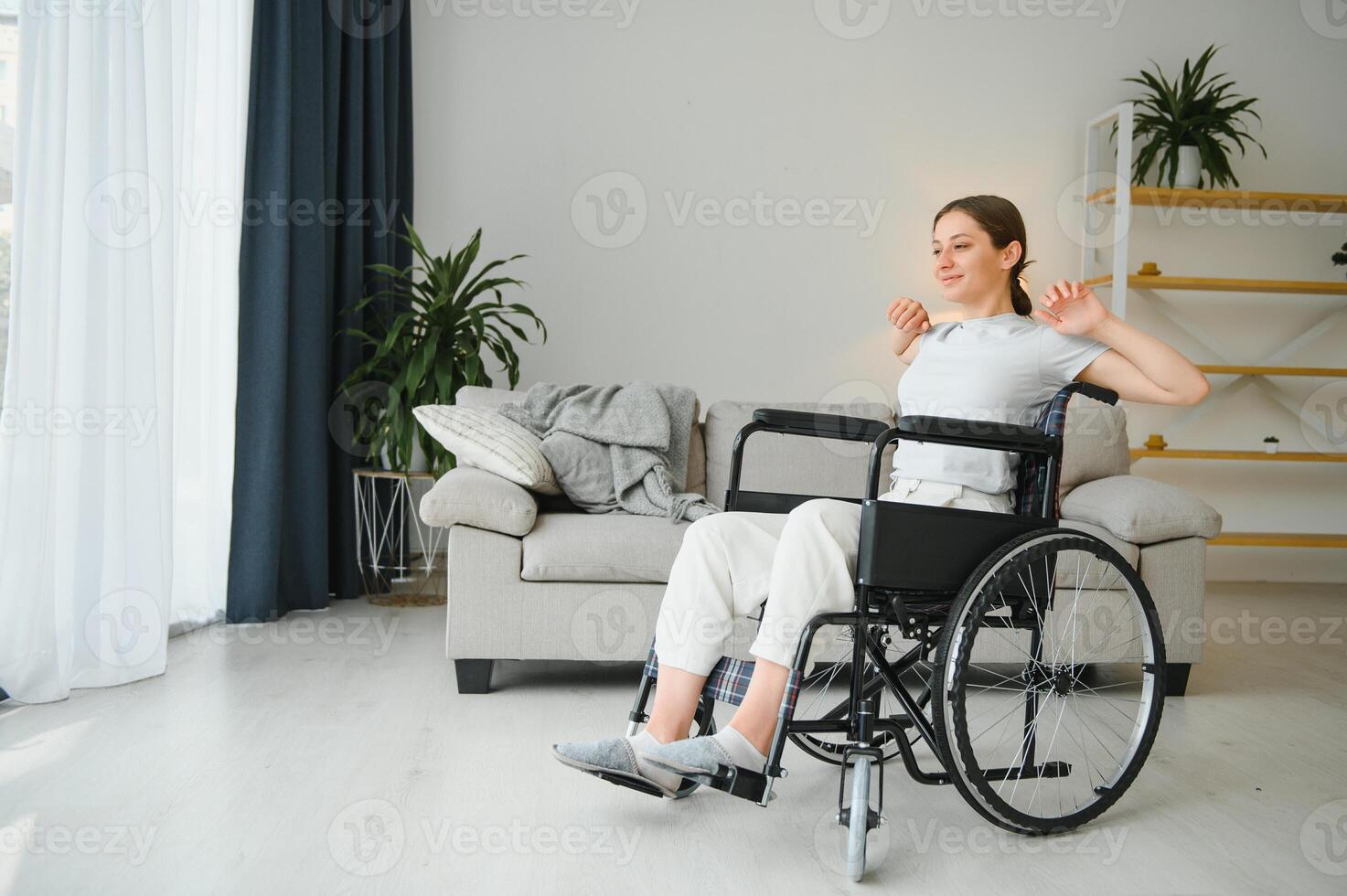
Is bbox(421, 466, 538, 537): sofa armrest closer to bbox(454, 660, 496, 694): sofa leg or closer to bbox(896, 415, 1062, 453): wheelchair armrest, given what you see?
bbox(454, 660, 496, 694): sofa leg

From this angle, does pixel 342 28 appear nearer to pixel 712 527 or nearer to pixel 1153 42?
pixel 712 527

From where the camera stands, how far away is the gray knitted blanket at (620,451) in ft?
8.95

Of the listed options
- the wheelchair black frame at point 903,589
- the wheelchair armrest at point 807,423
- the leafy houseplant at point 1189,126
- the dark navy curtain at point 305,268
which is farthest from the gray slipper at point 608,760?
the leafy houseplant at point 1189,126

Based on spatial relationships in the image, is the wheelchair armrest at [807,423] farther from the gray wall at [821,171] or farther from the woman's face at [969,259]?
the gray wall at [821,171]

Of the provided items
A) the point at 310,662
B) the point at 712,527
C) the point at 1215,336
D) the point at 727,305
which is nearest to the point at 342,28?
the point at 727,305

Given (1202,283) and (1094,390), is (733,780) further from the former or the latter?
(1202,283)

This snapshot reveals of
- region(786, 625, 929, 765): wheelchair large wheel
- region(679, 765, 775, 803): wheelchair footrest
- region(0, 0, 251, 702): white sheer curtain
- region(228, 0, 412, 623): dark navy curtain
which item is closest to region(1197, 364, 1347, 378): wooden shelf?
region(786, 625, 929, 765): wheelchair large wheel

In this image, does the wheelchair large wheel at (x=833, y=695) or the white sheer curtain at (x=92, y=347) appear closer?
the wheelchair large wheel at (x=833, y=695)

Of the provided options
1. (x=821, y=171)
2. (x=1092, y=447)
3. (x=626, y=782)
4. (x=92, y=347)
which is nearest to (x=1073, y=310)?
(x=626, y=782)

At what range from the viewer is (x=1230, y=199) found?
13.6ft

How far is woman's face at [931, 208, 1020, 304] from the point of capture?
1.87 meters

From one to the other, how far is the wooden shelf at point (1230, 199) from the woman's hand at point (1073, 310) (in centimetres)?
270

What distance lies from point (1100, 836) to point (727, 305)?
285 cm

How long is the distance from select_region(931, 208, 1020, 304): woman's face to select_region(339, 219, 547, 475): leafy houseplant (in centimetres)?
177
